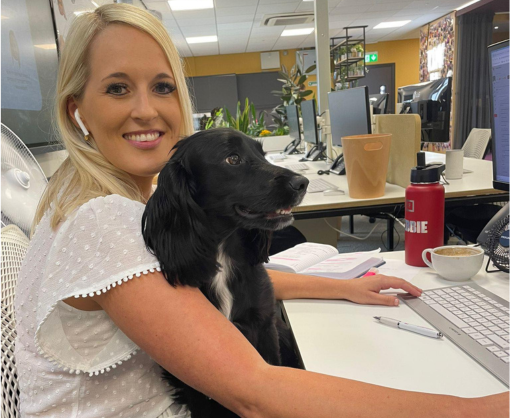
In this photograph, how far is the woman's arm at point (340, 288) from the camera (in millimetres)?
1067

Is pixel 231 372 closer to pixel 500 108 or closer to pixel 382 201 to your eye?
pixel 500 108

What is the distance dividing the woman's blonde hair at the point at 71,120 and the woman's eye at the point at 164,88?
36 mm

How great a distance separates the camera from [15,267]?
0.92m

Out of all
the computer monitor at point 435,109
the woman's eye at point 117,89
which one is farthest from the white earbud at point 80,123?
the computer monitor at point 435,109

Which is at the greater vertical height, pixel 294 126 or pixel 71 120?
pixel 71 120

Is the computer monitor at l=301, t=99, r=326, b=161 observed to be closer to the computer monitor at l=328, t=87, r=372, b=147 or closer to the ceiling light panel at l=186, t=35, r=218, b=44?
the computer monitor at l=328, t=87, r=372, b=147

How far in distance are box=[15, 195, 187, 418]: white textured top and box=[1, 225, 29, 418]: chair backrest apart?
0.03 meters

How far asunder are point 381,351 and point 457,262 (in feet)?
1.38

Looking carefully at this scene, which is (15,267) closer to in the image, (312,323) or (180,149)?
(180,149)

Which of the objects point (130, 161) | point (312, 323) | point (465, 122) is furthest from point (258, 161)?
point (465, 122)

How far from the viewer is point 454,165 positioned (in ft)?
8.44

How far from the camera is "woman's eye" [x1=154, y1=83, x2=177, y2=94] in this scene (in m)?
0.96

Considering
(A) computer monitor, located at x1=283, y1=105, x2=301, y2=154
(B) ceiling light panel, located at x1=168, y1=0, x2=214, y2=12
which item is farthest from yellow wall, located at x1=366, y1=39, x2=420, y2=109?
(A) computer monitor, located at x1=283, y1=105, x2=301, y2=154

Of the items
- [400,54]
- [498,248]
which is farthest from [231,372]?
[400,54]
